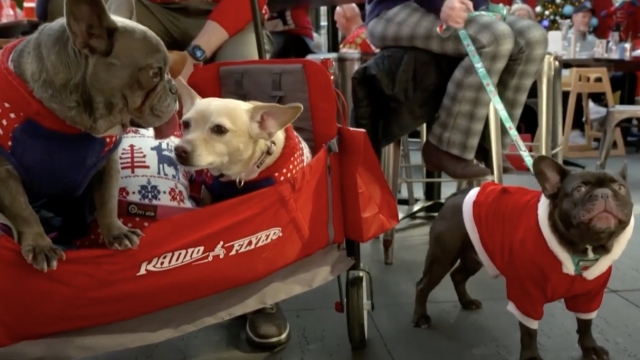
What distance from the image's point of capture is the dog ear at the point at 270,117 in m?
1.20

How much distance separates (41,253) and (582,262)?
1.01 m

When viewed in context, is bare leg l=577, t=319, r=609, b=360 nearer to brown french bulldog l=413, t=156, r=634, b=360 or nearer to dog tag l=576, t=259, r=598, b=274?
brown french bulldog l=413, t=156, r=634, b=360

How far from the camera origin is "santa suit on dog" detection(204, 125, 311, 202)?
1.25 meters

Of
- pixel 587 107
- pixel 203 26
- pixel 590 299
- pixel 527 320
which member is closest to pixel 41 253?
pixel 203 26

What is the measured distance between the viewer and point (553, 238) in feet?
3.92

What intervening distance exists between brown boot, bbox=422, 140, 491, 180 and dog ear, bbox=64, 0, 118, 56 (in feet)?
3.61

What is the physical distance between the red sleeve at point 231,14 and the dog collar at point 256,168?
39cm

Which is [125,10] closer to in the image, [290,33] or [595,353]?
[595,353]

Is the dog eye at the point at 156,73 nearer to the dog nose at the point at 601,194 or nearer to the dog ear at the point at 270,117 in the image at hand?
the dog ear at the point at 270,117

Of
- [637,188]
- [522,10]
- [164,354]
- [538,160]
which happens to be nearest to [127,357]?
[164,354]

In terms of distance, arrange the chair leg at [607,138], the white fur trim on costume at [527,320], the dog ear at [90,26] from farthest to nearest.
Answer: the chair leg at [607,138]
the white fur trim on costume at [527,320]
the dog ear at [90,26]

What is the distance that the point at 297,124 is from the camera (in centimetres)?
146

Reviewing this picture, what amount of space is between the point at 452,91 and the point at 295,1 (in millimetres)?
684

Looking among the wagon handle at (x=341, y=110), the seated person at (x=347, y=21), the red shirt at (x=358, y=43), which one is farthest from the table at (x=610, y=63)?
the wagon handle at (x=341, y=110)
